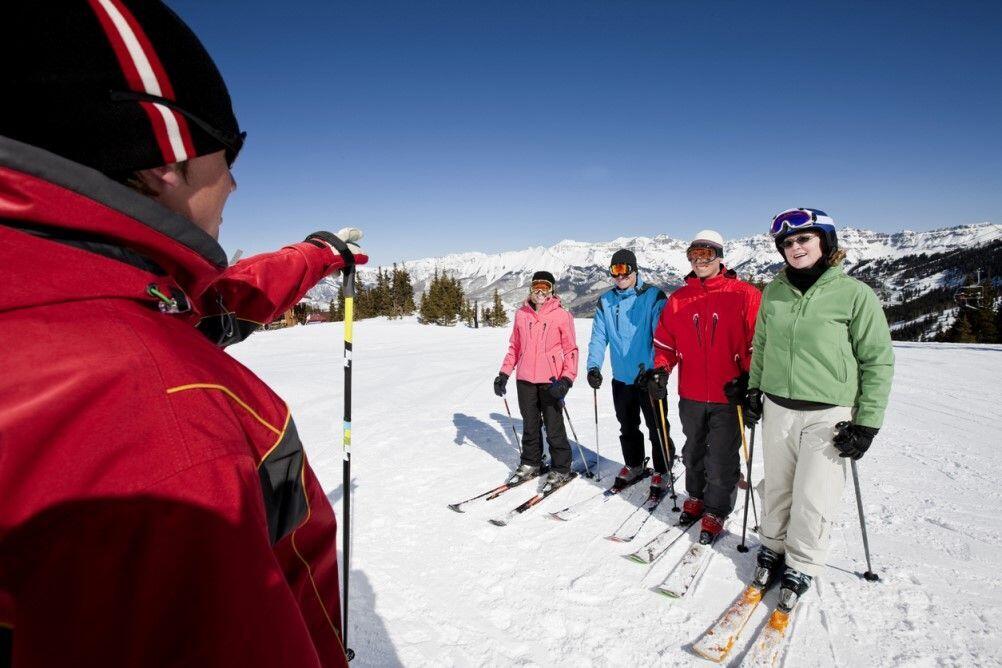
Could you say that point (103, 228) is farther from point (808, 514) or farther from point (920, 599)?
point (920, 599)

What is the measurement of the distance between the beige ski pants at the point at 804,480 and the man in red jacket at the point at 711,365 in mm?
613

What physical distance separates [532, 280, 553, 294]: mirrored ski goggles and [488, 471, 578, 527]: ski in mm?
2292

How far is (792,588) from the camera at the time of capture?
10.7 ft

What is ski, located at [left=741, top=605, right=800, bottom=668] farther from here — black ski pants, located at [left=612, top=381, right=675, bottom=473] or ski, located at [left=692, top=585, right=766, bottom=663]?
black ski pants, located at [left=612, top=381, right=675, bottom=473]

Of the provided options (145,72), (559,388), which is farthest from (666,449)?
(145,72)

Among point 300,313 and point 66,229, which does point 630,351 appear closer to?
point 66,229

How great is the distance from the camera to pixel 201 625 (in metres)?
0.57

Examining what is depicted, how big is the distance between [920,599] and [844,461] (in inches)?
43.6

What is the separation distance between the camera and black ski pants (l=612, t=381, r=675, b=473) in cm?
543

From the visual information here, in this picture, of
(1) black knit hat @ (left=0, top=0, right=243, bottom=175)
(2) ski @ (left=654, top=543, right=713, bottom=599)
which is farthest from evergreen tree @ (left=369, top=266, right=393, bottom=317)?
(1) black knit hat @ (left=0, top=0, right=243, bottom=175)

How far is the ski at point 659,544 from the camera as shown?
3855mm

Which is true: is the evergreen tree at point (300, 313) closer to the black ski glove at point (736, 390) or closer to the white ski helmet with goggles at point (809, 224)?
the black ski glove at point (736, 390)

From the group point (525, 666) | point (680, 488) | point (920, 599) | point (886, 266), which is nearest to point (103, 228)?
point (525, 666)

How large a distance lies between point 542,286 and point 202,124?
15.7 ft
